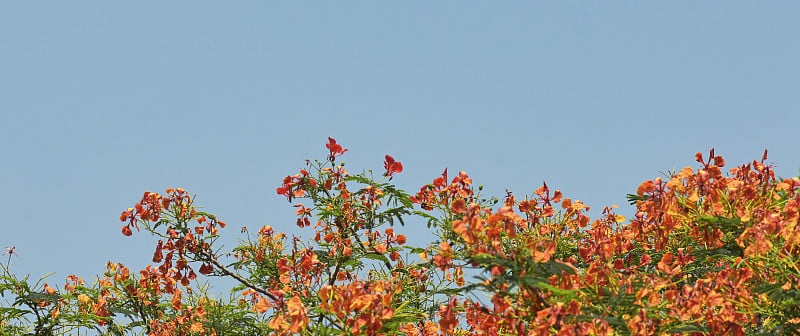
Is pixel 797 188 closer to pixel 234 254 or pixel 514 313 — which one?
pixel 514 313

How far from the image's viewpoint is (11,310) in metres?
6.20

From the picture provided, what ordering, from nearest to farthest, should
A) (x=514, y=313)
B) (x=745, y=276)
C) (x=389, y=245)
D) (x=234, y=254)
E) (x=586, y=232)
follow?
1. (x=514, y=313)
2. (x=745, y=276)
3. (x=389, y=245)
4. (x=586, y=232)
5. (x=234, y=254)

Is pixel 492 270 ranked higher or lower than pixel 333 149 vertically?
lower

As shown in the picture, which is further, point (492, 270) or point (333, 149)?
point (333, 149)

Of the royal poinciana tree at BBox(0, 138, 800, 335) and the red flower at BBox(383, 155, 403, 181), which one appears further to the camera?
the red flower at BBox(383, 155, 403, 181)

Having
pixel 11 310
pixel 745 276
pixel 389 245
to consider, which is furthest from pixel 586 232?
pixel 11 310

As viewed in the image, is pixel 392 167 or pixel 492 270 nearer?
pixel 492 270

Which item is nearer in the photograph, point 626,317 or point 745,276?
point 626,317

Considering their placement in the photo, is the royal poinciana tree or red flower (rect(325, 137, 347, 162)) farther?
red flower (rect(325, 137, 347, 162))

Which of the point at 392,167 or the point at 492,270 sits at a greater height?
the point at 392,167

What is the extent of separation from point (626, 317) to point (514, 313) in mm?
592

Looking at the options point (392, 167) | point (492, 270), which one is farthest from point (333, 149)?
point (492, 270)

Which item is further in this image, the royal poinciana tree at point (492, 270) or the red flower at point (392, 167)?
the red flower at point (392, 167)

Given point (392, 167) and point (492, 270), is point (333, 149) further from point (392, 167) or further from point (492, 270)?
point (492, 270)
